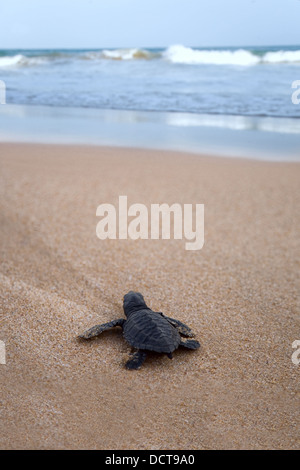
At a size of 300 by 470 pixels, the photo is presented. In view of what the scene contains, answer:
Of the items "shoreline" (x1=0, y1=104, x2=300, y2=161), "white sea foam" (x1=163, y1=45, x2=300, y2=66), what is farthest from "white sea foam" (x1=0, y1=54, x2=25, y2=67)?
"shoreline" (x1=0, y1=104, x2=300, y2=161)

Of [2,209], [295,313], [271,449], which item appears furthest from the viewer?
[2,209]

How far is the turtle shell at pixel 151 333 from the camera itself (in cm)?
212

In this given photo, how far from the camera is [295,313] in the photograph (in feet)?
8.79

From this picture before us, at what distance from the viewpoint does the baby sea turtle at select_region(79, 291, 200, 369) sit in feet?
6.98

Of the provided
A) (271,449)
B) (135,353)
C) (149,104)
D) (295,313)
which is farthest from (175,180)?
(149,104)

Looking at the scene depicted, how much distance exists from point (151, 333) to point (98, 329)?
358 mm

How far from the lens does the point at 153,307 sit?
271cm

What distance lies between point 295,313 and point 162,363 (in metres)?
1.00

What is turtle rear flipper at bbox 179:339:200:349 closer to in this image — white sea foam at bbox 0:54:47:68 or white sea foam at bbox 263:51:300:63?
white sea foam at bbox 263:51:300:63

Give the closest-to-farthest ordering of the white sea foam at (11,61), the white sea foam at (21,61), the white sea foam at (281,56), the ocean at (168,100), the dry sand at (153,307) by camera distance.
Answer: the dry sand at (153,307), the ocean at (168,100), the white sea foam at (281,56), the white sea foam at (21,61), the white sea foam at (11,61)

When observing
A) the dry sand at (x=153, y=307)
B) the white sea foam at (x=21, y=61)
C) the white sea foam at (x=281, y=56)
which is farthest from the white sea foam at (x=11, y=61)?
the dry sand at (x=153, y=307)

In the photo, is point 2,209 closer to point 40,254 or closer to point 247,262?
point 40,254

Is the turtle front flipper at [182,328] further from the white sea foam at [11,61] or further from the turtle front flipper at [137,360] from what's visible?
the white sea foam at [11,61]

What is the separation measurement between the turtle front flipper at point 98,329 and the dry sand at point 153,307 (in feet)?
0.17
